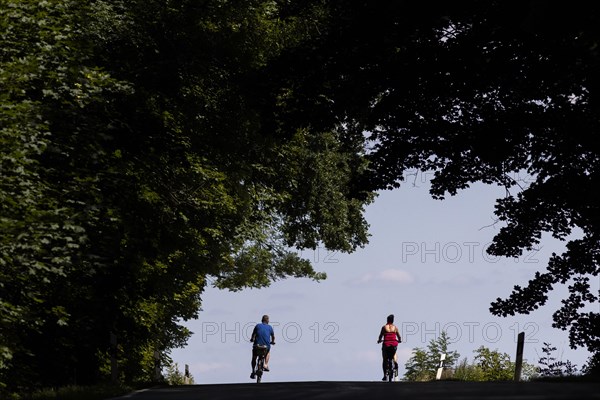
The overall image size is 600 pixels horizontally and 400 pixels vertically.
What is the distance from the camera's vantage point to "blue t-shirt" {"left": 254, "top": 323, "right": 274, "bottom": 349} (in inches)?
1094

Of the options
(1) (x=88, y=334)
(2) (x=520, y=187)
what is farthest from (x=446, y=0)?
(1) (x=88, y=334)

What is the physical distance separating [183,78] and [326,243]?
1123 cm

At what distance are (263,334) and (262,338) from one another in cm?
10

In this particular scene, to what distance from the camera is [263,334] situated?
27781 millimetres

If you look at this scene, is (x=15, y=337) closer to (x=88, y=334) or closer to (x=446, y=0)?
(x=88, y=334)

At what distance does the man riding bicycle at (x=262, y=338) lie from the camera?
27781 millimetres

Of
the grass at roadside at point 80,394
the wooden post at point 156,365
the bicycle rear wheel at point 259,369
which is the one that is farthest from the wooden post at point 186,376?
the grass at roadside at point 80,394

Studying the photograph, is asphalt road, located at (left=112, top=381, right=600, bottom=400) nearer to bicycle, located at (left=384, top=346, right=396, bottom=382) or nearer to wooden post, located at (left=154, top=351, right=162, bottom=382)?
bicycle, located at (left=384, top=346, right=396, bottom=382)

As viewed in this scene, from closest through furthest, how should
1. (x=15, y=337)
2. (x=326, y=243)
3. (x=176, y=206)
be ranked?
(x=15, y=337) < (x=176, y=206) < (x=326, y=243)

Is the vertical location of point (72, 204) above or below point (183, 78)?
below

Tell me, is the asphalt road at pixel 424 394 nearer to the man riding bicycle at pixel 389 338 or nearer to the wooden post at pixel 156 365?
the man riding bicycle at pixel 389 338

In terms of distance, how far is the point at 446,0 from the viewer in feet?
59.5

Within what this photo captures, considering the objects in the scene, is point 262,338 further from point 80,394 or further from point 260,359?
point 80,394

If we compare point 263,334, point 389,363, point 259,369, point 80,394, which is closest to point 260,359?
point 259,369
